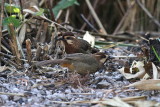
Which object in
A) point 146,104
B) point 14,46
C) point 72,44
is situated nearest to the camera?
point 146,104

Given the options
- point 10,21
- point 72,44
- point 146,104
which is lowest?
point 146,104

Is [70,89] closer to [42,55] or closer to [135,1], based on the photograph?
[42,55]

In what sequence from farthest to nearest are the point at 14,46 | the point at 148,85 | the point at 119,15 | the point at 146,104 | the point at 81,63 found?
1. the point at 119,15
2. the point at 14,46
3. the point at 81,63
4. the point at 148,85
5. the point at 146,104

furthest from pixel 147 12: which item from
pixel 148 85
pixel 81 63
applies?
pixel 148 85

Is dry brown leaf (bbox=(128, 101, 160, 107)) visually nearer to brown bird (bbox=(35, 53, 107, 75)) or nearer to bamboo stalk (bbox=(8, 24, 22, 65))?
brown bird (bbox=(35, 53, 107, 75))

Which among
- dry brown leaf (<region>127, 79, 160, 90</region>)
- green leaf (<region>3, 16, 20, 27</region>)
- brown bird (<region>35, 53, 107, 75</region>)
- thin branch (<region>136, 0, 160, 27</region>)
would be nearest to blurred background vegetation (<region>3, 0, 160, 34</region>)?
thin branch (<region>136, 0, 160, 27</region>)

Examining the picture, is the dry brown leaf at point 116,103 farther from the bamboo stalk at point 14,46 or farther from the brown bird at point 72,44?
the brown bird at point 72,44

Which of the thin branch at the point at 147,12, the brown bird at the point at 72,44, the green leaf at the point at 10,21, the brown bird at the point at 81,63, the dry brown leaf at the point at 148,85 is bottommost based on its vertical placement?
the dry brown leaf at the point at 148,85

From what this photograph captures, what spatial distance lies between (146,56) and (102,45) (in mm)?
1160

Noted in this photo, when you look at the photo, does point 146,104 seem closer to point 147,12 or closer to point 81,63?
point 81,63

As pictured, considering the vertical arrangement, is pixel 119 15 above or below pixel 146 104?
above

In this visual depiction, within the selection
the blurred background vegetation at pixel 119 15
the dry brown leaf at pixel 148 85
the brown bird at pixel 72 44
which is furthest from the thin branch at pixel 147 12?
the dry brown leaf at pixel 148 85

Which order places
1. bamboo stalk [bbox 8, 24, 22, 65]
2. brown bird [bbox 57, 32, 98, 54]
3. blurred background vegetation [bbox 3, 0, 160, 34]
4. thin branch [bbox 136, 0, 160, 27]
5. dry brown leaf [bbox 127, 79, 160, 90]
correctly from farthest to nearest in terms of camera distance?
blurred background vegetation [bbox 3, 0, 160, 34], thin branch [bbox 136, 0, 160, 27], brown bird [bbox 57, 32, 98, 54], bamboo stalk [bbox 8, 24, 22, 65], dry brown leaf [bbox 127, 79, 160, 90]

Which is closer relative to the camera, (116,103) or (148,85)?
(116,103)
